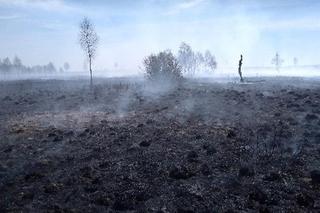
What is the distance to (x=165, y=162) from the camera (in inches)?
749

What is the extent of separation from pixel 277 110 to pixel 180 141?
14.0 m

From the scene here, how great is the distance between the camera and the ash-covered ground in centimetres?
1482

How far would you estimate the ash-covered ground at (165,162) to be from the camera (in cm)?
1482

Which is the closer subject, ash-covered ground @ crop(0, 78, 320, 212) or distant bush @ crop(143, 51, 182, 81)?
ash-covered ground @ crop(0, 78, 320, 212)

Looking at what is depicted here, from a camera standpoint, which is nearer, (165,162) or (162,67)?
(165,162)

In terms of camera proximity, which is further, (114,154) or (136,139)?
(136,139)

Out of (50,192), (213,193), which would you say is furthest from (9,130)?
(213,193)

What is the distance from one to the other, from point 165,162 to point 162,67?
1713 inches

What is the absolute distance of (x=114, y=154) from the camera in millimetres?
20859

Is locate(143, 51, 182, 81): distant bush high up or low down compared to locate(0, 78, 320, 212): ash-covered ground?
up

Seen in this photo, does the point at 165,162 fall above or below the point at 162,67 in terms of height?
below

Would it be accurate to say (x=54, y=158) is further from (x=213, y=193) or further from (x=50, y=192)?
(x=213, y=193)

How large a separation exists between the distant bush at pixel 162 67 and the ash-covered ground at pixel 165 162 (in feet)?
93.3

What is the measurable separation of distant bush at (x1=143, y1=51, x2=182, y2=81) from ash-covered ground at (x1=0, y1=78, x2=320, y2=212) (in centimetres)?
2844
